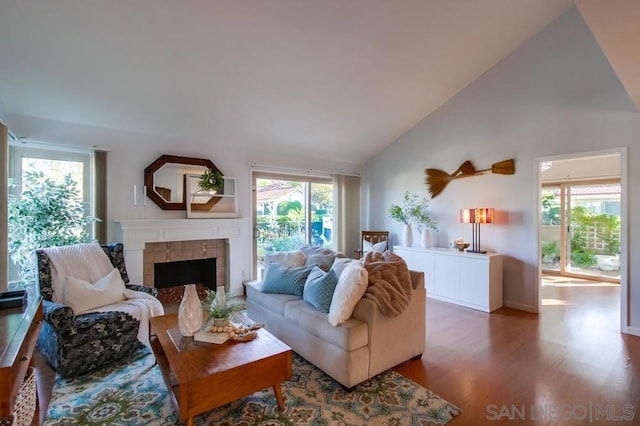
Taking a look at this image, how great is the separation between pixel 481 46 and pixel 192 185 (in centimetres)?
422

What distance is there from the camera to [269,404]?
2.13 meters

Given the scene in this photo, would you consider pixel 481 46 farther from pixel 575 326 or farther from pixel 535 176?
pixel 575 326

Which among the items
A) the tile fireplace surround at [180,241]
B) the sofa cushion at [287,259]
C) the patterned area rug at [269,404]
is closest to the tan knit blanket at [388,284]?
the patterned area rug at [269,404]

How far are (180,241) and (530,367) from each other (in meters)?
4.18

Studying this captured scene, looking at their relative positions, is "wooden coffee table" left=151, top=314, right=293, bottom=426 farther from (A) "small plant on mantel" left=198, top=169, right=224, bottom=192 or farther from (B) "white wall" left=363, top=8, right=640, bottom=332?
(B) "white wall" left=363, top=8, right=640, bottom=332

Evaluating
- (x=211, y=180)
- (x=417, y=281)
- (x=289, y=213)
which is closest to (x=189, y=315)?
(x=417, y=281)

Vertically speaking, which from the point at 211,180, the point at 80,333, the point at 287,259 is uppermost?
the point at 211,180

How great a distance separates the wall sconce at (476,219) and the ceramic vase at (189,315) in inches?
150

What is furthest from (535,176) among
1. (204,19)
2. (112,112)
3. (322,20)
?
→ (112,112)

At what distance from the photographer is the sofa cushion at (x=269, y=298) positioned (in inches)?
117

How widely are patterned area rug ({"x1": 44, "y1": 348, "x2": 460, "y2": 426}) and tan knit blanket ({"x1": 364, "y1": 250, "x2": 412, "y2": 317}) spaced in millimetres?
580

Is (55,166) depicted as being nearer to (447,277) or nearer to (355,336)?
(355,336)

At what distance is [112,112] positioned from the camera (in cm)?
354

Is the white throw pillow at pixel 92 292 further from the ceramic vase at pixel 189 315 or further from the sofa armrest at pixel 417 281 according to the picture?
the sofa armrest at pixel 417 281
